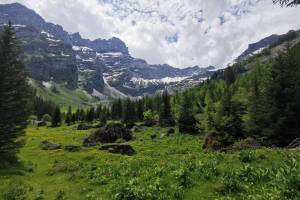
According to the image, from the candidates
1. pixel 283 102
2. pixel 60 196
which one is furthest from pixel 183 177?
pixel 283 102

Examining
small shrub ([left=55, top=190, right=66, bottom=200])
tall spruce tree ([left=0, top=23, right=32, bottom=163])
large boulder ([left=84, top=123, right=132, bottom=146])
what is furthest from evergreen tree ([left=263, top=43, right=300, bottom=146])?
large boulder ([left=84, top=123, right=132, bottom=146])

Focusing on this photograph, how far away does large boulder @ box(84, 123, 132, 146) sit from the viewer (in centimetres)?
8221

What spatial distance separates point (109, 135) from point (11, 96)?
129 ft

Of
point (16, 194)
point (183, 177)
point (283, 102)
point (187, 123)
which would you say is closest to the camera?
point (183, 177)

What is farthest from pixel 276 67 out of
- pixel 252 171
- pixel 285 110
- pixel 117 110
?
pixel 117 110

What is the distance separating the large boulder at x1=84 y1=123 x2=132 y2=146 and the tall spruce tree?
32.5 meters

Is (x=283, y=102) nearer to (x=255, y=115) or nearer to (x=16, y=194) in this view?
(x=255, y=115)

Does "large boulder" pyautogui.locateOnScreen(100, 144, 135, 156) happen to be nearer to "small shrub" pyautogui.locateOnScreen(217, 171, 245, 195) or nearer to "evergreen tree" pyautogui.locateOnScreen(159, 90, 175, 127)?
"small shrub" pyautogui.locateOnScreen(217, 171, 245, 195)

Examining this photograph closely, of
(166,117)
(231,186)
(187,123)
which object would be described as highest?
(231,186)

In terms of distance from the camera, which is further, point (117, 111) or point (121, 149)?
point (117, 111)

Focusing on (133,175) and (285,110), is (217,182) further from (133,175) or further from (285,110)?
(285,110)

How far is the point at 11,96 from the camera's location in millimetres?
46531

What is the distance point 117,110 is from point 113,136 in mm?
93457

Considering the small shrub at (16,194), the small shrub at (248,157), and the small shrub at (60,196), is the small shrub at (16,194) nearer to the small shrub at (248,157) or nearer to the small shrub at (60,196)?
the small shrub at (60,196)
